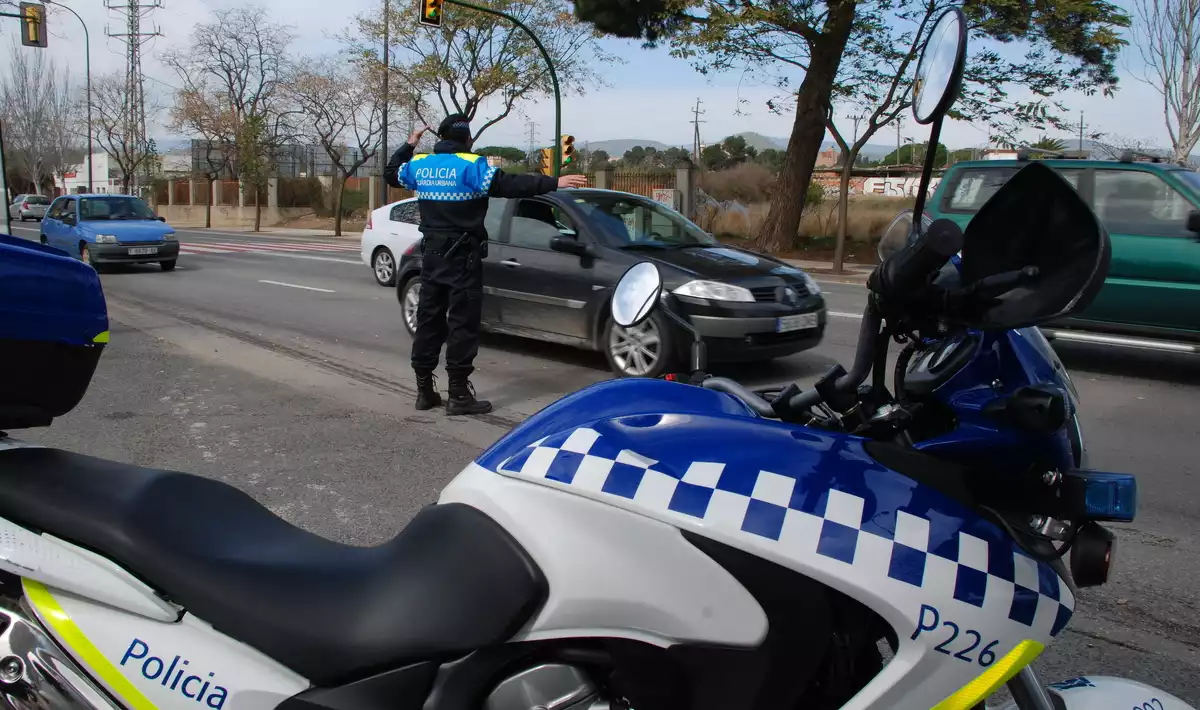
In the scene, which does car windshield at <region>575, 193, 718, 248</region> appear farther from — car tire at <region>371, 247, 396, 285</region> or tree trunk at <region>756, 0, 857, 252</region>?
tree trunk at <region>756, 0, 857, 252</region>

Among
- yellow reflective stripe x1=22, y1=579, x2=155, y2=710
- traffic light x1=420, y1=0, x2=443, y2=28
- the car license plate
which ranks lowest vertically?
yellow reflective stripe x1=22, y1=579, x2=155, y2=710

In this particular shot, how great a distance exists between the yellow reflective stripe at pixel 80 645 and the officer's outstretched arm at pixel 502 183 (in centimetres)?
422

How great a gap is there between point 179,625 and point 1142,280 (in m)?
7.90

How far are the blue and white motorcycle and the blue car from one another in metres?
16.2

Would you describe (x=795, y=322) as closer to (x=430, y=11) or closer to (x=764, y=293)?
(x=764, y=293)

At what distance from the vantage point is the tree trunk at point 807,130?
20.0 meters

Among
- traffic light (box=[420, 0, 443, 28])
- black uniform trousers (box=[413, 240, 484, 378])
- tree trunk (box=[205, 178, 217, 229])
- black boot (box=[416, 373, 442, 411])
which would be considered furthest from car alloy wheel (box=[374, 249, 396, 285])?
tree trunk (box=[205, 178, 217, 229])

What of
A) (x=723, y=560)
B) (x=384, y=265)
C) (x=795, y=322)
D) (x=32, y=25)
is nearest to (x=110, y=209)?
(x=384, y=265)

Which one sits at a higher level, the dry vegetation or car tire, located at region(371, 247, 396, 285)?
the dry vegetation

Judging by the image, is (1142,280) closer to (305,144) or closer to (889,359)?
(889,359)

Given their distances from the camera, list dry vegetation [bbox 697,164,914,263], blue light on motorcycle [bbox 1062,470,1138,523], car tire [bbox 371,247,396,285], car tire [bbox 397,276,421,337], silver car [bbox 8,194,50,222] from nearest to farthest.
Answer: blue light on motorcycle [bbox 1062,470,1138,523] → car tire [bbox 397,276,421,337] → car tire [bbox 371,247,396,285] → dry vegetation [bbox 697,164,914,263] → silver car [bbox 8,194,50,222]

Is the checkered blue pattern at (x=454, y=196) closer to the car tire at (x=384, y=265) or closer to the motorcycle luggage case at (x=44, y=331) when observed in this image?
the motorcycle luggage case at (x=44, y=331)

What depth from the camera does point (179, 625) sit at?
5.31 ft

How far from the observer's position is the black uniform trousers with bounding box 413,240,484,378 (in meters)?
5.73
